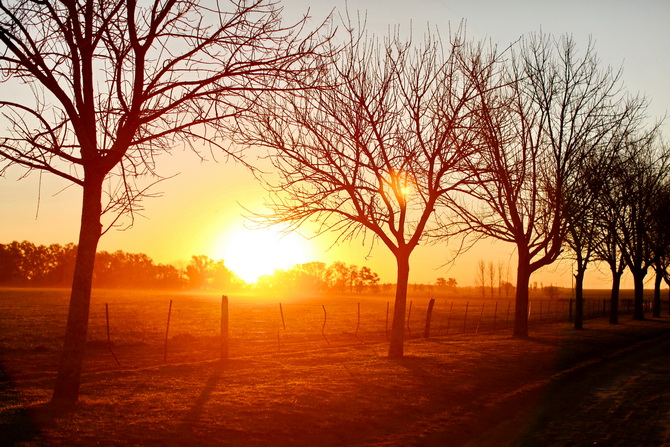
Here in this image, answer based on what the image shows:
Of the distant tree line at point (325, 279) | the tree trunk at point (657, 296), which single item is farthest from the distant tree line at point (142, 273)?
the tree trunk at point (657, 296)

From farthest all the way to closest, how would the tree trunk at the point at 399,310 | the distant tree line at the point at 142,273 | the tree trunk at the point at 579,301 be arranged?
the distant tree line at the point at 142,273
the tree trunk at the point at 579,301
the tree trunk at the point at 399,310

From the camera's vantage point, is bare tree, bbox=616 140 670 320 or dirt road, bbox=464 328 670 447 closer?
dirt road, bbox=464 328 670 447

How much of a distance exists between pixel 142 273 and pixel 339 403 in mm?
157382

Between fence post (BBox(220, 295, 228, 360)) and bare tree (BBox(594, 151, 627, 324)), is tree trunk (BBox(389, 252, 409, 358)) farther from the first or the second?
bare tree (BBox(594, 151, 627, 324))

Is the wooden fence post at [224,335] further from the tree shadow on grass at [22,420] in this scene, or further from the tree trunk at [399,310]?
the tree shadow on grass at [22,420]

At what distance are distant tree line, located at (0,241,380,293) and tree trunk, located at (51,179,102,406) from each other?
137 meters

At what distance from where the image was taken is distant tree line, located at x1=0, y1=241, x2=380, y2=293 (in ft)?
445

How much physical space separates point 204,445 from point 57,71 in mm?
6070

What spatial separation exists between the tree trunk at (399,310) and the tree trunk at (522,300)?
33.0 ft

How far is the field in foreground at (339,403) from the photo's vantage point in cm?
798

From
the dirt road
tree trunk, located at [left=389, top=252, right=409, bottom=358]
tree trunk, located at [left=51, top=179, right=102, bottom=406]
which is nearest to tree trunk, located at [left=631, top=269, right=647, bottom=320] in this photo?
the dirt road

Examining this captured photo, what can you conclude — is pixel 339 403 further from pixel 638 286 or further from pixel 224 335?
pixel 638 286

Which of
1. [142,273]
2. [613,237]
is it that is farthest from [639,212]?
[142,273]

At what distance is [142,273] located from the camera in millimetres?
157875
